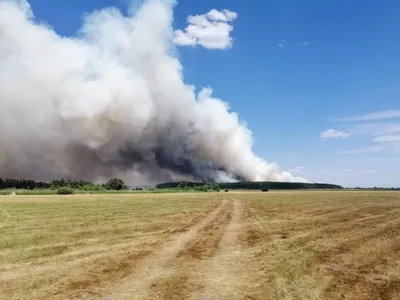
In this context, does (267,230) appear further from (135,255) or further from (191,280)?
(191,280)

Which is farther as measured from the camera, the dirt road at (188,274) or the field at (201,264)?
the field at (201,264)

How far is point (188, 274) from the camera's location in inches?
487

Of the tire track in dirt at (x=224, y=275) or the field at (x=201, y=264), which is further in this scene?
the field at (x=201, y=264)

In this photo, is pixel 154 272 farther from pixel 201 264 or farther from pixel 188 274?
pixel 201 264

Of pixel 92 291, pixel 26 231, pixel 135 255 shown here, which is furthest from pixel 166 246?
pixel 26 231

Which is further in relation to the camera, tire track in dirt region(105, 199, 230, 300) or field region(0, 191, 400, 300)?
field region(0, 191, 400, 300)

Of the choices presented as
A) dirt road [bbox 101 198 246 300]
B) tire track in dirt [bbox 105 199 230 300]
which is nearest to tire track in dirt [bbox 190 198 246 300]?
dirt road [bbox 101 198 246 300]

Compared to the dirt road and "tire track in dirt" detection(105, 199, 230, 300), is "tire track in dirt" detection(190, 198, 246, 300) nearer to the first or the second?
the dirt road

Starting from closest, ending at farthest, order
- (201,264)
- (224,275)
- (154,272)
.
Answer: (224,275)
(154,272)
(201,264)

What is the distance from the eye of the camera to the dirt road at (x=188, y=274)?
10.4 m

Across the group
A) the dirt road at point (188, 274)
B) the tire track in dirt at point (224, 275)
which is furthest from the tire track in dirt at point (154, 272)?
the tire track in dirt at point (224, 275)

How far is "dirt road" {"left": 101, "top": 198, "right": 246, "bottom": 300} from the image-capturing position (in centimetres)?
1038

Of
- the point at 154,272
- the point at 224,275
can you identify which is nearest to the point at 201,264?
the point at 224,275

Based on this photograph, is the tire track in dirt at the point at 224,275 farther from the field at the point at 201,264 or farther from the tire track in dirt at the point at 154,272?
the tire track in dirt at the point at 154,272
